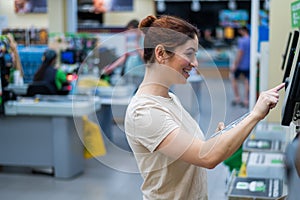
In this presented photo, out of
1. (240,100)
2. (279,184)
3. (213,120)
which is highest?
(213,120)

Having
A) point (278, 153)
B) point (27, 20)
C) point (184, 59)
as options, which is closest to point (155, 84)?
point (184, 59)

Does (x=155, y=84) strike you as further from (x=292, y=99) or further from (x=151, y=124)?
(x=292, y=99)

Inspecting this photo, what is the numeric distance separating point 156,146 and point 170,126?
0.28 ft

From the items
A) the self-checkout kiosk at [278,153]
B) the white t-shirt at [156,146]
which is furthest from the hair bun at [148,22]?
the self-checkout kiosk at [278,153]

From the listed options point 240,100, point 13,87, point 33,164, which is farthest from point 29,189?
point 240,100

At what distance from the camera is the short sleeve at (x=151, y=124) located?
5.26ft

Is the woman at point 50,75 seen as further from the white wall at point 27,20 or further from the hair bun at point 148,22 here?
the white wall at point 27,20

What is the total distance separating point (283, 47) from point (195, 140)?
2.95m

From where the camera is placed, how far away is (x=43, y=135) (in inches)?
208

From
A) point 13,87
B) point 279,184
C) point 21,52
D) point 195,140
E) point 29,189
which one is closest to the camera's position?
point 195,140

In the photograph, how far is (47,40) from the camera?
8.26 meters

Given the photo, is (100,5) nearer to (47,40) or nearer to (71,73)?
(47,40)

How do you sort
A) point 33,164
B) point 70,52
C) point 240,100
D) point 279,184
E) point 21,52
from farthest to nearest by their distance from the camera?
1. point 240,100
2. point 70,52
3. point 21,52
4. point 33,164
5. point 279,184

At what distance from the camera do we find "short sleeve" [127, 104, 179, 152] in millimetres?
1604
